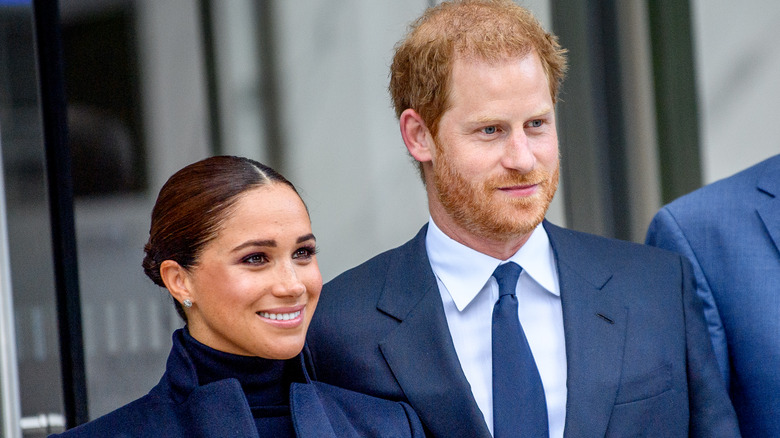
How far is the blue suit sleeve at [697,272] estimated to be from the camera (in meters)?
2.48

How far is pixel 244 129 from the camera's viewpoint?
3576 mm

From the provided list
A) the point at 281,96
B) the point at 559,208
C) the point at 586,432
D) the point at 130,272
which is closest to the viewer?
the point at 586,432

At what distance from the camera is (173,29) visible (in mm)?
3451

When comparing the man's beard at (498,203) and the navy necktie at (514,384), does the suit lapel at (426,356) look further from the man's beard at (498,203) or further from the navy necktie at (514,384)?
the man's beard at (498,203)

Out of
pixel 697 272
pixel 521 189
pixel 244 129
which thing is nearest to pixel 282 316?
pixel 521 189

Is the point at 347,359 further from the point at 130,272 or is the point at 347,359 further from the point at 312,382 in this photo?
the point at 130,272

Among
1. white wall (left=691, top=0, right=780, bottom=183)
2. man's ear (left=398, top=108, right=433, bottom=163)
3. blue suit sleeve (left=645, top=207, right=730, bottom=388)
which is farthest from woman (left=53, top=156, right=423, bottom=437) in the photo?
white wall (left=691, top=0, right=780, bottom=183)

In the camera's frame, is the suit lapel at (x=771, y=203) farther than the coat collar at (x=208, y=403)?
Yes

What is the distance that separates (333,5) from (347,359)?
175 centimetres

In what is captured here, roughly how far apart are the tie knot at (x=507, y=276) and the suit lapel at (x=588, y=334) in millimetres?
118

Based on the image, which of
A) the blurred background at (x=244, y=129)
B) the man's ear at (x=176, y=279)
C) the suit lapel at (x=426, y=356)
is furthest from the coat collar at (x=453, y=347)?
the blurred background at (x=244, y=129)

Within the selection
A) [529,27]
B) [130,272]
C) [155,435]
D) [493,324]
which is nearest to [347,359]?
[493,324]

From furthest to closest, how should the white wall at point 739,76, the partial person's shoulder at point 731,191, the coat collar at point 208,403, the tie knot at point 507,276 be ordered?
the white wall at point 739,76 < the partial person's shoulder at point 731,191 < the tie knot at point 507,276 < the coat collar at point 208,403

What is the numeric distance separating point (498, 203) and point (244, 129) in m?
1.55
